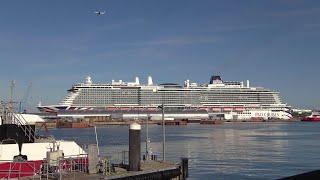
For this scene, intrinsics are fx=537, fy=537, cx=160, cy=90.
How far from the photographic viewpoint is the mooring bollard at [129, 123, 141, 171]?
27391 millimetres

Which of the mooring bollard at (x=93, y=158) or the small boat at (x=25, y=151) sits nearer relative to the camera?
the mooring bollard at (x=93, y=158)

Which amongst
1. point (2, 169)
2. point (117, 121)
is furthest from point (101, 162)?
point (117, 121)

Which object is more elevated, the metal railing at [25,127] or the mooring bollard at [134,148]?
the metal railing at [25,127]

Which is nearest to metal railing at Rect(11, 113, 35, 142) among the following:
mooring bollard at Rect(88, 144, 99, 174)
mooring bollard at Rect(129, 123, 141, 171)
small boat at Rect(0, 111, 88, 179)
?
small boat at Rect(0, 111, 88, 179)

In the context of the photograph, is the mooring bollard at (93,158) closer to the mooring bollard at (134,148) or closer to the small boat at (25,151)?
the small boat at (25,151)

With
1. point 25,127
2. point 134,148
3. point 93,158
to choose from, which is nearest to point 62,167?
point 93,158

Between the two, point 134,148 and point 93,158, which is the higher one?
point 134,148

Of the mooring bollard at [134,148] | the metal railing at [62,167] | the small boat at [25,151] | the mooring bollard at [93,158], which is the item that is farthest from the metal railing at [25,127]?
the mooring bollard at [134,148]

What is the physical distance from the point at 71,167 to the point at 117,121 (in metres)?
151

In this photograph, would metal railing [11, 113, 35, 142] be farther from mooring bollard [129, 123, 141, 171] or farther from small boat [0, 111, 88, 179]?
mooring bollard [129, 123, 141, 171]

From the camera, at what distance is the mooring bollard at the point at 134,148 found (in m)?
27.4

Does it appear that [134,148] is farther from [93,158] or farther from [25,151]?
[25,151]

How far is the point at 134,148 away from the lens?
27344 millimetres

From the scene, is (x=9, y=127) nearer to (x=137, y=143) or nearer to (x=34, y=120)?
(x=34, y=120)
